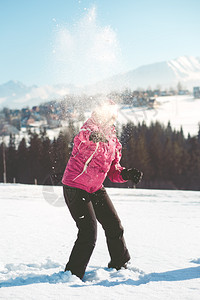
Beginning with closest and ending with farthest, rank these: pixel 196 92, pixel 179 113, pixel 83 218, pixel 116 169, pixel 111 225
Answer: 1. pixel 83 218
2. pixel 111 225
3. pixel 116 169
4. pixel 179 113
5. pixel 196 92

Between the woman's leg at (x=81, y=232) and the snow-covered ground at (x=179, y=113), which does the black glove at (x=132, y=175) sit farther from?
the snow-covered ground at (x=179, y=113)

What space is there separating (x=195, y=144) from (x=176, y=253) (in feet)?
164

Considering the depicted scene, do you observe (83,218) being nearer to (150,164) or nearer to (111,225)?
(111,225)

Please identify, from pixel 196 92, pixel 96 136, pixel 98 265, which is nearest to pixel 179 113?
pixel 196 92

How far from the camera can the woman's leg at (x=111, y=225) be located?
3229 millimetres

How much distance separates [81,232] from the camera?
3.01 meters

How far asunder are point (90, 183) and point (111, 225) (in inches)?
20.7

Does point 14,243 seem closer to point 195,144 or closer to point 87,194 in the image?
point 87,194

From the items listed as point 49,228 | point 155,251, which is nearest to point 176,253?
point 155,251

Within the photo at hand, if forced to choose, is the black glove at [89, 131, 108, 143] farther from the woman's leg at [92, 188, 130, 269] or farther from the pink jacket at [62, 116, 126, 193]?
the woman's leg at [92, 188, 130, 269]

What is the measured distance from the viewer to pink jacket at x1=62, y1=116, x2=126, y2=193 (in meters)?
2.93

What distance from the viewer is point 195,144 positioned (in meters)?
52.0

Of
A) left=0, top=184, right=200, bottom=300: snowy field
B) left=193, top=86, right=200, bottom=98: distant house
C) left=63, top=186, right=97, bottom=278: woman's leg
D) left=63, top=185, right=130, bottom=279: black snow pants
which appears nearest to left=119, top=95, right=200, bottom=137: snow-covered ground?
left=193, top=86, right=200, bottom=98: distant house

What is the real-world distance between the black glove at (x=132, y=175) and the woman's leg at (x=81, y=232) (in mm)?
589
